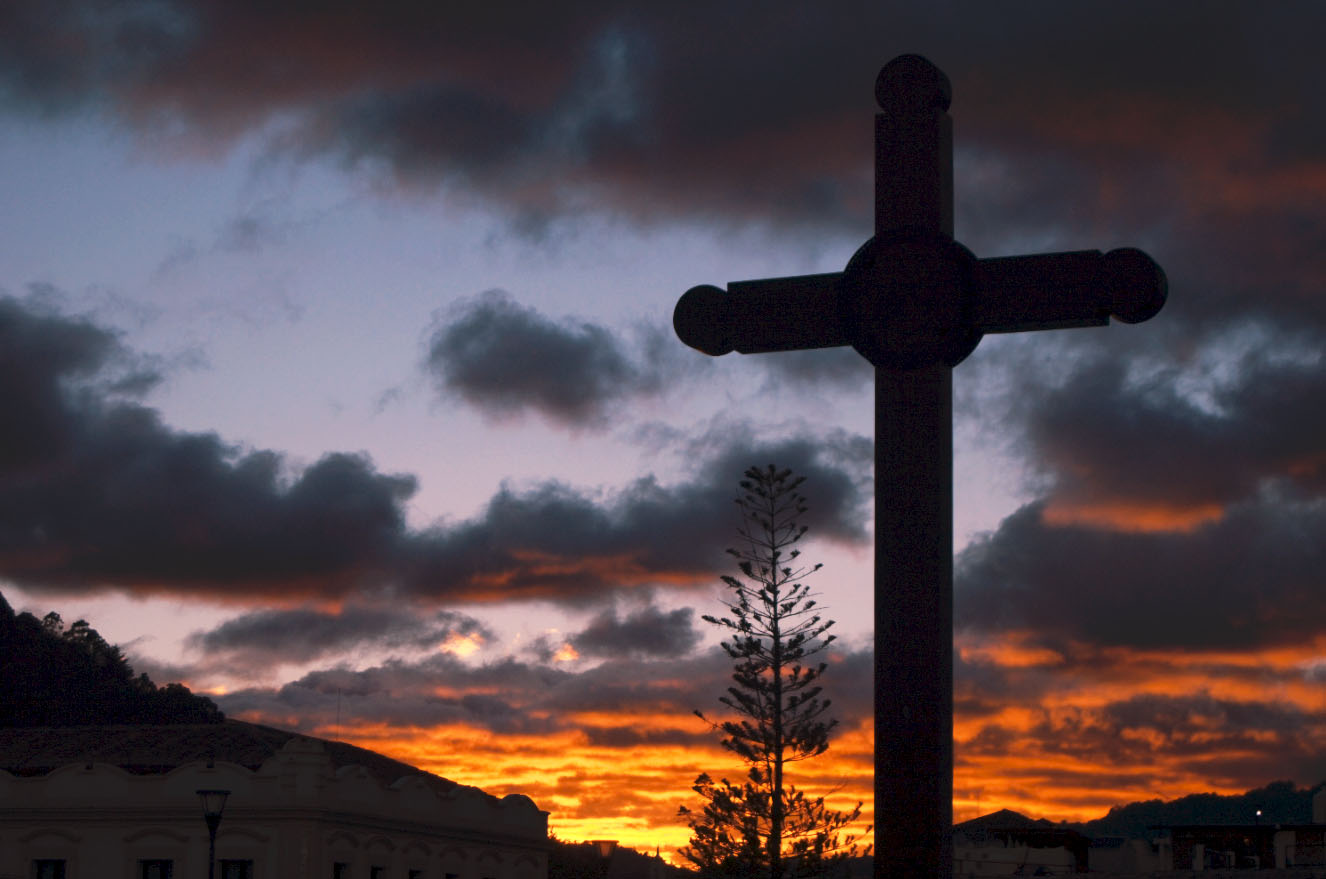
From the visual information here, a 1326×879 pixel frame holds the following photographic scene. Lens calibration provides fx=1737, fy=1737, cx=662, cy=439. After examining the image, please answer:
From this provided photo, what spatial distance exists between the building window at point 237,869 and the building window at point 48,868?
515 centimetres

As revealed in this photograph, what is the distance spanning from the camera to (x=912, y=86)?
24.0 ft

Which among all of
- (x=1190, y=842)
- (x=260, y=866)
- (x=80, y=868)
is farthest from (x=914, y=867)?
(x=1190, y=842)

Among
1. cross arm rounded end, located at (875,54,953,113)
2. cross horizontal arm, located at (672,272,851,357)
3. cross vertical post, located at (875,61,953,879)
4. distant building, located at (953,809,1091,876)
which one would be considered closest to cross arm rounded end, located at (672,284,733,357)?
cross horizontal arm, located at (672,272,851,357)

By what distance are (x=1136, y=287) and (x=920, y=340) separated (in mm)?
893

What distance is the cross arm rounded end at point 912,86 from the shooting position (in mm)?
7277

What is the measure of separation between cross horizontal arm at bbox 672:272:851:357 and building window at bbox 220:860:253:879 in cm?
4177

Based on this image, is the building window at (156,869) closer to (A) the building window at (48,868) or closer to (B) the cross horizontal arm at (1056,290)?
(A) the building window at (48,868)

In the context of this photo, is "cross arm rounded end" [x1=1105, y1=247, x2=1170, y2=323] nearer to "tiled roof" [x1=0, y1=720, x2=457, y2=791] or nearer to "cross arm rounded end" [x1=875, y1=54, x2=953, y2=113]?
"cross arm rounded end" [x1=875, y1=54, x2=953, y2=113]

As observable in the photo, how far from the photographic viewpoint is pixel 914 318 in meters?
7.17

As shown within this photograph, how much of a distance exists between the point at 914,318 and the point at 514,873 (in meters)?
54.9

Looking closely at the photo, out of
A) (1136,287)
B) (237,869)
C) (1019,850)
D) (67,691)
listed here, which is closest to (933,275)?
(1136,287)

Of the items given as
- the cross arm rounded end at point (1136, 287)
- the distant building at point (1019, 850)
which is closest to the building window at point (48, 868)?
the distant building at point (1019, 850)

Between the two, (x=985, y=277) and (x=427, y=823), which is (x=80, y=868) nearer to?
(x=427, y=823)

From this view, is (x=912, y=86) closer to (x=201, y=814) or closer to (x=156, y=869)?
(x=201, y=814)
